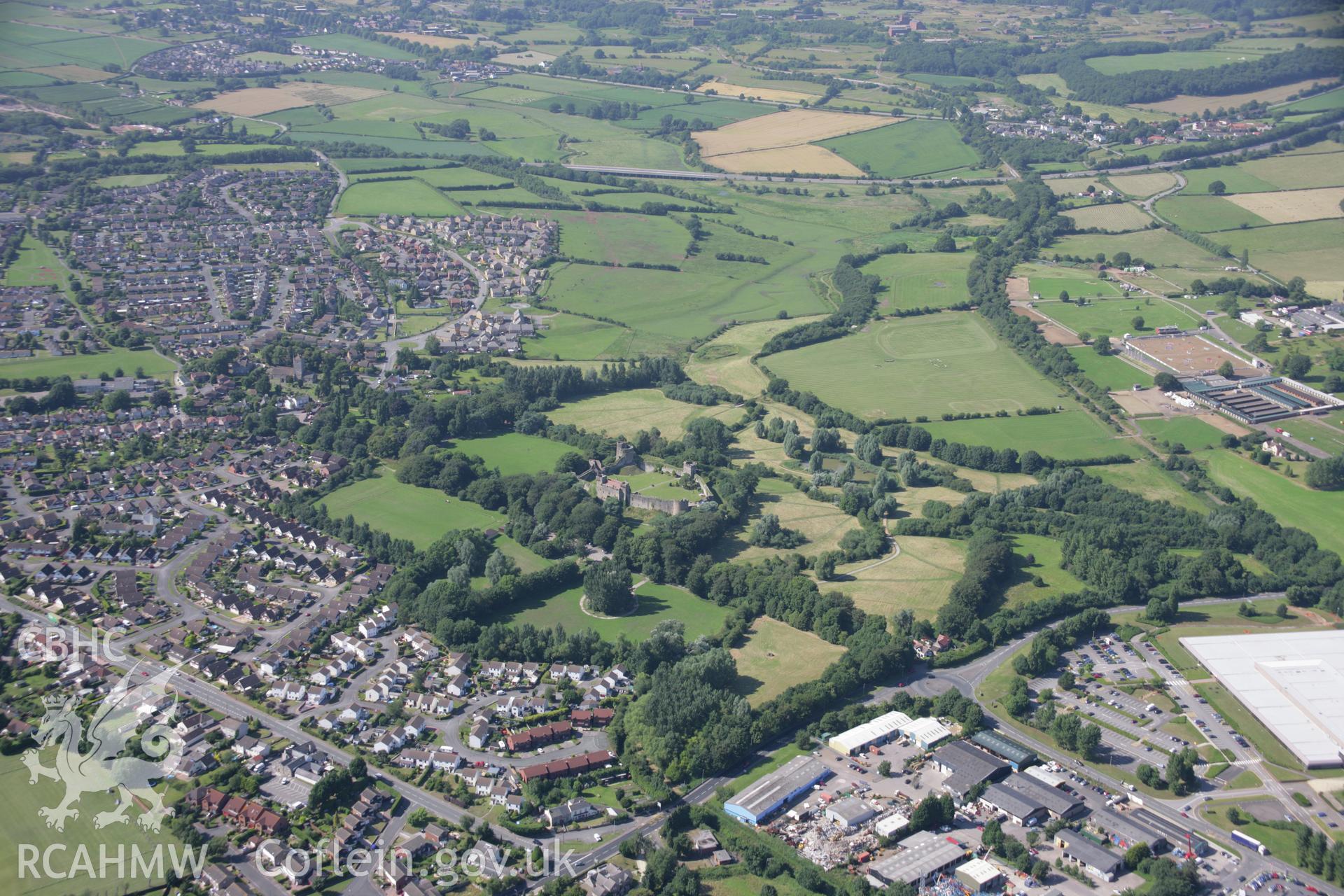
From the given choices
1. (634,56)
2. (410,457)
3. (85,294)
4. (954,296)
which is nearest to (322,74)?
(634,56)

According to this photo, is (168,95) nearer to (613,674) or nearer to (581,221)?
(581,221)

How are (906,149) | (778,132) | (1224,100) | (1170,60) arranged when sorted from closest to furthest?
(906,149) → (778,132) → (1224,100) → (1170,60)

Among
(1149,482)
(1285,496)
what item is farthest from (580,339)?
(1285,496)

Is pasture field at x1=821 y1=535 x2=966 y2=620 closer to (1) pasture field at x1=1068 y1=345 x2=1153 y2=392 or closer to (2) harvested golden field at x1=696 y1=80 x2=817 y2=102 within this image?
(1) pasture field at x1=1068 y1=345 x2=1153 y2=392

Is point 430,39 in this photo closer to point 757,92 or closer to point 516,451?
point 757,92

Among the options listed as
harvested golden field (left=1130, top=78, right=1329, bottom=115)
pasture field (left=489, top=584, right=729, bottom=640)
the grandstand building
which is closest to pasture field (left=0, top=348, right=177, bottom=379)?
pasture field (left=489, top=584, right=729, bottom=640)

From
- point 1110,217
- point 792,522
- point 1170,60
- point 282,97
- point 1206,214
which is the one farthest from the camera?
point 1170,60

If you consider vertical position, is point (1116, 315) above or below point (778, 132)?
below
